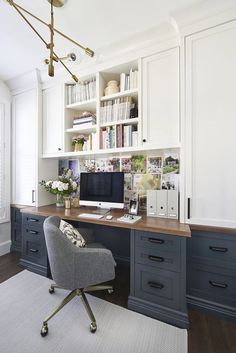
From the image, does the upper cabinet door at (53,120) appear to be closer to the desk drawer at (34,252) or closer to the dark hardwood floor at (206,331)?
the desk drawer at (34,252)

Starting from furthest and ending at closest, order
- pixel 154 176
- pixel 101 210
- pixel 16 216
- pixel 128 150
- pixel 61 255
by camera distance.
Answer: pixel 16 216 → pixel 101 210 → pixel 154 176 → pixel 128 150 → pixel 61 255

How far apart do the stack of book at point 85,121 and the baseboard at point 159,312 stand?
2075mm

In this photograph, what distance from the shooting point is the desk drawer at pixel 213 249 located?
159 centimetres

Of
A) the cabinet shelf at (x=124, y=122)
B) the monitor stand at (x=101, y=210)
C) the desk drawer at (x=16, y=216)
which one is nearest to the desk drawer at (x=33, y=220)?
the desk drawer at (x=16, y=216)

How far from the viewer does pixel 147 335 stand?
1449 millimetres

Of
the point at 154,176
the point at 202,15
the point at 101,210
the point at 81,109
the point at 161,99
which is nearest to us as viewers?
the point at 202,15

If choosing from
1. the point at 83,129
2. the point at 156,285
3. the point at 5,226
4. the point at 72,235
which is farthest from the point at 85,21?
the point at 5,226

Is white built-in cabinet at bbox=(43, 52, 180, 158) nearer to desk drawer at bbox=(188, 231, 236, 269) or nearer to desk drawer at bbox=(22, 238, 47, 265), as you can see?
desk drawer at bbox=(188, 231, 236, 269)

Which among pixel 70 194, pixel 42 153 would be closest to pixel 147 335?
pixel 70 194

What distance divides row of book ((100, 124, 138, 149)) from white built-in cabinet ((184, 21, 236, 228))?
64cm

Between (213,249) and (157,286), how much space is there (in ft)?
1.99

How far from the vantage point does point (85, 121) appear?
2.48 metres

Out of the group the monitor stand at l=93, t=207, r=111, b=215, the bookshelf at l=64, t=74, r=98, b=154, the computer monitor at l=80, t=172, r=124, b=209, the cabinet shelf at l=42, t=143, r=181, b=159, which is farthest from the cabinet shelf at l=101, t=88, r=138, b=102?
the monitor stand at l=93, t=207, r=111, b=215

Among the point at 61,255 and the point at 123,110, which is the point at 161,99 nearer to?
the point at 123,110
